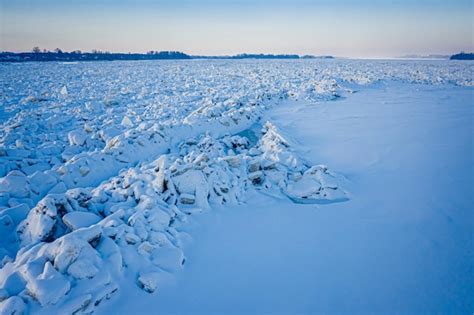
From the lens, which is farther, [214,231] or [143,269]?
[214,231]

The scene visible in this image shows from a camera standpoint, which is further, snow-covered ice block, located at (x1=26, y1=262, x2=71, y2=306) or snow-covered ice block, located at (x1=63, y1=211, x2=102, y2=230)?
snow-covered ice block, located at (x1=63, y1=211, x2=102, y2=230)

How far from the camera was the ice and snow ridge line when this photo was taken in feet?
6.30

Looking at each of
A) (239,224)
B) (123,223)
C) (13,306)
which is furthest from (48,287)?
(239,224)

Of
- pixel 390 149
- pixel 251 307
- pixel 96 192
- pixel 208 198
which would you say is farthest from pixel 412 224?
pixel 96 192

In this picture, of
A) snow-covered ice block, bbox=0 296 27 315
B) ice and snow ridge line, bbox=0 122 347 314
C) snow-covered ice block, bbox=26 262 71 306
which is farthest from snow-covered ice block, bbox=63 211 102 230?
snow-covered ice block, bbox=0 296 27 315

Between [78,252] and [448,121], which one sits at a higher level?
[448,121]

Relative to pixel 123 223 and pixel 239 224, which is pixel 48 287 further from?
pixel 239 224

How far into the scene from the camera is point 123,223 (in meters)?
2.68

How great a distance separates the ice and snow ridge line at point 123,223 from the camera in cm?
192

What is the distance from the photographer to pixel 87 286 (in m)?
1.97

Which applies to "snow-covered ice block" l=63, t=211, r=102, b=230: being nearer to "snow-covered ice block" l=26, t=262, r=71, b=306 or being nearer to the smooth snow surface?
the smooth snow surface

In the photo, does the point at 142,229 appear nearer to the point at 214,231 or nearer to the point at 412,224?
the point at 214,231

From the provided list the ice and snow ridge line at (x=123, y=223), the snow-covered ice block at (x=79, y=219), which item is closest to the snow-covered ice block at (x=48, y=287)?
the ice and snow ridge line at (x=123, y=223)

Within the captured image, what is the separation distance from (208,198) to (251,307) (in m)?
1.62
